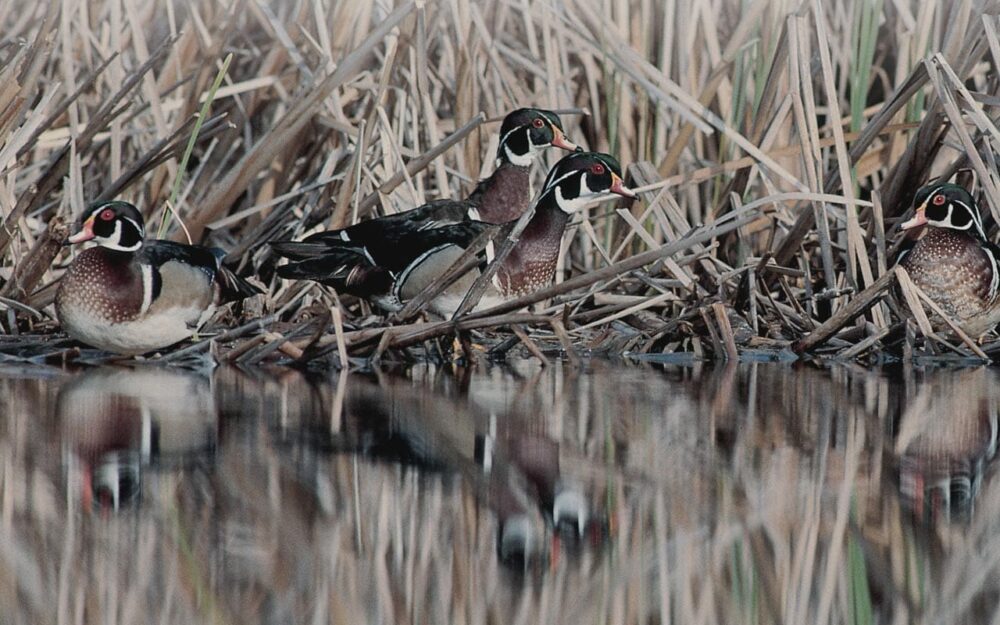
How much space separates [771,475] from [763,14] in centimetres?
402

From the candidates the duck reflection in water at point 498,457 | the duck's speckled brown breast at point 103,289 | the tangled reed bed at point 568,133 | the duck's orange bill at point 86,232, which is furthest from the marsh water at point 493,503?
the tangled reed bed at point 568,133

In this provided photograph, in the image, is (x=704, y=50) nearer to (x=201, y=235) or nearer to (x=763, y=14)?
(x=763, y=14)

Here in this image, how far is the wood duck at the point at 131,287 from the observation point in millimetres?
5672

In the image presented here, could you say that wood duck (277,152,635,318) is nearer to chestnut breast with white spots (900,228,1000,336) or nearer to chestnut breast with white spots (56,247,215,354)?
chestnut breast with white spots (56,247,215,354)

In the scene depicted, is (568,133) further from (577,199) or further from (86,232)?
(86,232)

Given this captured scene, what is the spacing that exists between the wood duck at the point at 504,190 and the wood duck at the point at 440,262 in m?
0.11

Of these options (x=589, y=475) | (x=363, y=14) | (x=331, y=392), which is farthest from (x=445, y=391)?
(x=363, y=14)

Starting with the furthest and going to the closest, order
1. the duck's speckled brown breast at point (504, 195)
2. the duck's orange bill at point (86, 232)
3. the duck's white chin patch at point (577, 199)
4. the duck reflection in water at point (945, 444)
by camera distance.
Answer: the duck's speckled brown breast at point (504, 195) < the duck's white chin patch at point (577, 199) < the duck's orange bill at point (86, 232) < the duck reflection in water at point (945, 444)

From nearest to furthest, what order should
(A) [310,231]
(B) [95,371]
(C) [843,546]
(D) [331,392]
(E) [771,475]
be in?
1. (C) [843,546]
2. (E) [771,475]
3. (D) [331,392]
4. (B) [95,371]
5. (A) [310,231]

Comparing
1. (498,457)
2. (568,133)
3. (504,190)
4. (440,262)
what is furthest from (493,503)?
(568,133)

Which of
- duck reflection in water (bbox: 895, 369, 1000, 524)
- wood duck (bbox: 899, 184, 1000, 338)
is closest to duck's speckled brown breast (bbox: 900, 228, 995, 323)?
wood duck (bbox: 899, 184, 1000, 338)

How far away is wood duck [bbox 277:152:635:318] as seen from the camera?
242 inches

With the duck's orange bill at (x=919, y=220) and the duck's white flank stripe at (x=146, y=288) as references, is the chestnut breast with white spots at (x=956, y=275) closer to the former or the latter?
the duck's orange bill at (x=919, y=220)

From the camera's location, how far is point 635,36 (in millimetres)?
7461
